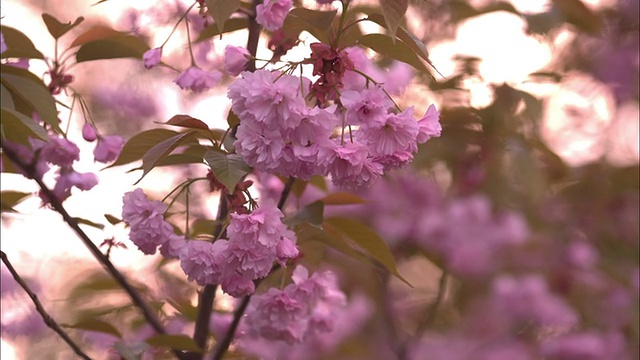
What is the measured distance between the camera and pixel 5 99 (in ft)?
2.86

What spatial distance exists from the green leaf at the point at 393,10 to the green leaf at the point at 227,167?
0.56 ft

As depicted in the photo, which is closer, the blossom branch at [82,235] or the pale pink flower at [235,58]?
the pale pink flower at [235,58]

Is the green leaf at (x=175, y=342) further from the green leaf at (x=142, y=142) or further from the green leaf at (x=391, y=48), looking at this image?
the green leaf at (x=391, y=48)

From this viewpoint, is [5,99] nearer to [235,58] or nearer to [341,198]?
[235,58]

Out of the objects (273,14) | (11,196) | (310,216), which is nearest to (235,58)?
(273,14)

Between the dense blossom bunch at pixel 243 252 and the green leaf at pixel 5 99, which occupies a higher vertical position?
the green leaf at pixel 5 99

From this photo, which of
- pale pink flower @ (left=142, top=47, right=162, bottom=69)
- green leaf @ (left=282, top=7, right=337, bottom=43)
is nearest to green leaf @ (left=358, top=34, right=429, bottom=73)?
green leaf @ (left=282, top=7, right=337, bottom=43)

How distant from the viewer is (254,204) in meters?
0.80

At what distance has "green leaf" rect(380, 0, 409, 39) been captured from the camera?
70 centimetres

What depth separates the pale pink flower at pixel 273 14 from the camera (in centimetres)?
81

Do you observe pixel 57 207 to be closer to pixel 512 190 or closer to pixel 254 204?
pixel 254 204

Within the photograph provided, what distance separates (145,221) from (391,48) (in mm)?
283

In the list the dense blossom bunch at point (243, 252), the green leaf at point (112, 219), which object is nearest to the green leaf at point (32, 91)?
the green leaf at point (112, 219)

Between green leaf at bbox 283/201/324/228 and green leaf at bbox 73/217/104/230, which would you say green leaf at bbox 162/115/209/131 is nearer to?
green leaf at bbox 283/201/324/228
